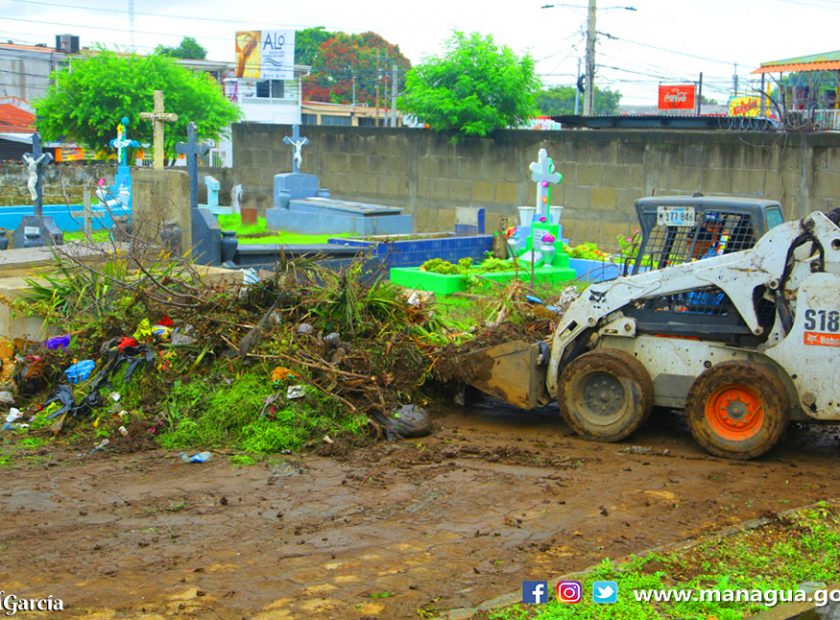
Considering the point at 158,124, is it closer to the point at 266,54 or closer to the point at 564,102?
the point at 266,54

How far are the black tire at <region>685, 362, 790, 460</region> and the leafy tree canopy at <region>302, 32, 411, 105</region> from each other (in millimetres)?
89977

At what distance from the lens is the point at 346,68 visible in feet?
326

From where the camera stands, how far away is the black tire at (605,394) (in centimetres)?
947

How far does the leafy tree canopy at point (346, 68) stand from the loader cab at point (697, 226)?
88.7 meters

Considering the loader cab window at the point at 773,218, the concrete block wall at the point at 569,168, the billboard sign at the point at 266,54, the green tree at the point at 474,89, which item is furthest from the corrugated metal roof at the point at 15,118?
the loader cab window at the point at 773,218

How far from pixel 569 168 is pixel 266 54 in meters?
59.7

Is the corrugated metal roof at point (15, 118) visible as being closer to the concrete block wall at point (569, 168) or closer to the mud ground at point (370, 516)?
the concrete block wall at point (569, 168)

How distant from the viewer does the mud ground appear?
6.10 metres

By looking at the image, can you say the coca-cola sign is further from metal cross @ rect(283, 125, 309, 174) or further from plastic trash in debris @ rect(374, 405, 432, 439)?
plastic trash in debris @ rect(374, 405, 432, 439)

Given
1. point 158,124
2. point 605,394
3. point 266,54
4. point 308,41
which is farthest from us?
point 308,41

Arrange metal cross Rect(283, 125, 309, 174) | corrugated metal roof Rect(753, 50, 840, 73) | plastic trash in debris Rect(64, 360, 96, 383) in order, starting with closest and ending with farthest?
plastic trash in debris Rect(64, 360, 96, 383), corrugated metal roof Rect(753, 50, 840, 73), metal cross Rect(283, 125, 309, 174)

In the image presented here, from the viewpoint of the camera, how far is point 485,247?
21.7 m

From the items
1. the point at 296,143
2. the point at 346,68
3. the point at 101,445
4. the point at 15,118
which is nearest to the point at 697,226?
the point at 101,445

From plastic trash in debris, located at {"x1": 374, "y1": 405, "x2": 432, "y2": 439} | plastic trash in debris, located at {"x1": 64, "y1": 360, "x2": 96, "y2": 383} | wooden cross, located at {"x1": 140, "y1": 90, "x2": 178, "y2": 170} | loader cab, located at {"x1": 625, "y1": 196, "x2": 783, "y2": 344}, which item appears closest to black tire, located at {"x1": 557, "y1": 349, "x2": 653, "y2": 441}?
loader cab, located at {"x1": 625, "y1": 196, "x2": 783, "y2": 344}
